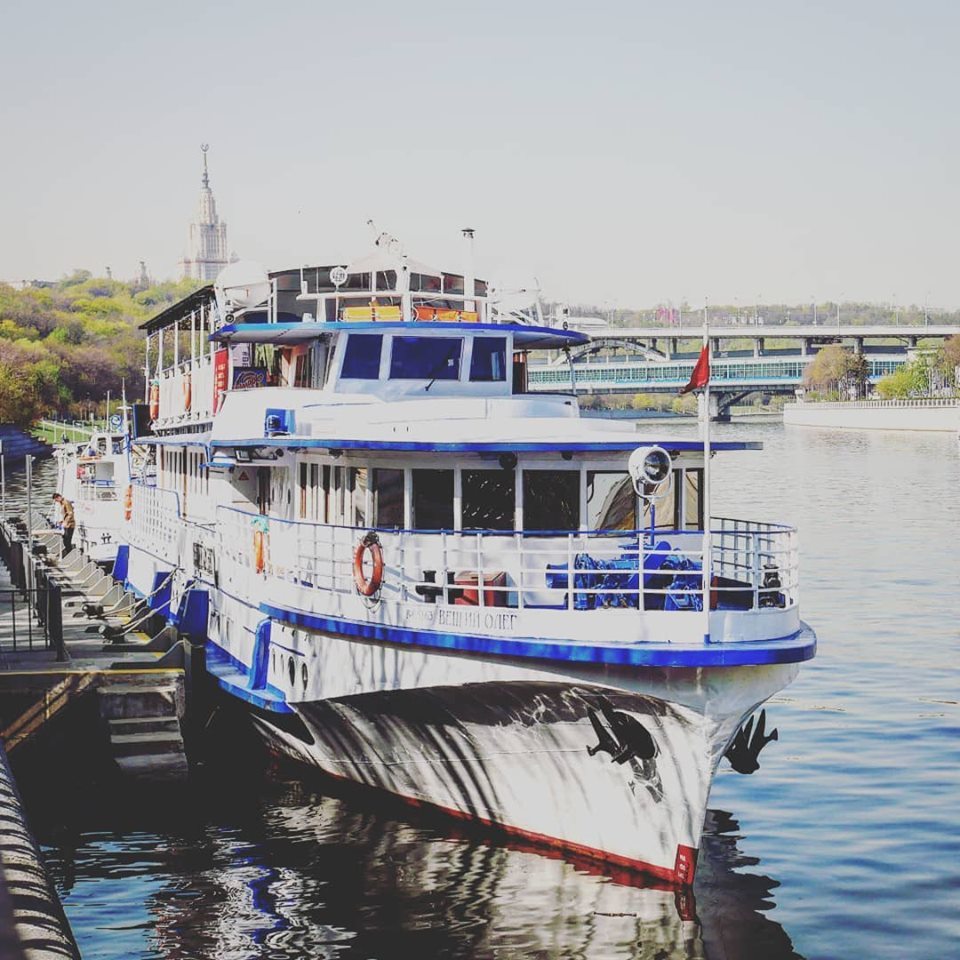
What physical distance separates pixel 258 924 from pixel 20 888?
4.48 m

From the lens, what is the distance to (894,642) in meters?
31.7

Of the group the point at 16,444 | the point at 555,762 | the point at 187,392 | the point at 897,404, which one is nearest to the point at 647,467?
the point at 555,762

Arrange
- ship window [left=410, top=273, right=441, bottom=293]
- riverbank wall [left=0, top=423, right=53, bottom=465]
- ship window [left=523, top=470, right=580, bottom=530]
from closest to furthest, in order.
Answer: ship window [left=523, top=470, right=580, bottom=530] < ship window [left=410, top=273, right=441, bottom=293] < riverbank wall [left=0, top=423, right=53, bottom=465]

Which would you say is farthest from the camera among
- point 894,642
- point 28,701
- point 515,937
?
point 894,642

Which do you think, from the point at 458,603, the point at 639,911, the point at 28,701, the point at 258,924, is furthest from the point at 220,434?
the point at 639,911

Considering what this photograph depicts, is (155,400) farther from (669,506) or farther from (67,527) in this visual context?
(669,506)

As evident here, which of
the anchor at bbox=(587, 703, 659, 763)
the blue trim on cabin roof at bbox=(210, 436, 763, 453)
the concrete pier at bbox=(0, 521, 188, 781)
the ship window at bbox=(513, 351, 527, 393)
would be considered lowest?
the concrete pier at bbox=(0, 521, 188, 781)

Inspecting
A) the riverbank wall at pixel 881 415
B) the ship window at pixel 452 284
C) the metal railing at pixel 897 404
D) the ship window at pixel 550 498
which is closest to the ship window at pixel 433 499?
the ship window at pixel 550 498

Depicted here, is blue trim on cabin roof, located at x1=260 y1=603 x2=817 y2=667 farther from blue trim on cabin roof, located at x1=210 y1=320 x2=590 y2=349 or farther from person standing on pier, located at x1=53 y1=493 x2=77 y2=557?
person standing on pier, located at x1=53 y1=493 x2=77 y2=557

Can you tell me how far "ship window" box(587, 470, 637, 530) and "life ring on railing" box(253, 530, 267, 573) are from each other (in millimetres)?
5266

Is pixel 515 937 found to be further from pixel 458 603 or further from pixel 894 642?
pixel 894 642

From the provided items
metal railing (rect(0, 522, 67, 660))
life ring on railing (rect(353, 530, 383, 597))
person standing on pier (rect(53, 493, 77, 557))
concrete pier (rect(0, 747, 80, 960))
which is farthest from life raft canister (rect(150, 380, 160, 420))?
concrete pier (rect(0, 747, 80, 960))

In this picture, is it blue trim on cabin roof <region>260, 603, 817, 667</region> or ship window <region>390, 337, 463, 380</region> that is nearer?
blue trim on cabin roof <region>260, 603, 817, 667</region>

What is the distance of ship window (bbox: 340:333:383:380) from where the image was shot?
822 inches
